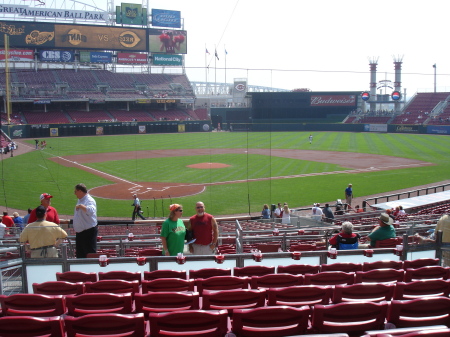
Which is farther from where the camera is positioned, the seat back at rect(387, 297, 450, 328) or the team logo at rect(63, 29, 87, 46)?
the team logo at rect(63, 29, 87, 46)

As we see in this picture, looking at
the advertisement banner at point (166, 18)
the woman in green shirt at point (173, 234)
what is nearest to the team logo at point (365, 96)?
the advertisement banner at point (166, 18)

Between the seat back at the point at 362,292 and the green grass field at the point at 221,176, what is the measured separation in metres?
12.5

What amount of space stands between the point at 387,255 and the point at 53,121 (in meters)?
54.4

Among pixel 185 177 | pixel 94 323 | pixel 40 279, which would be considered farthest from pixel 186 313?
pixel 185 177

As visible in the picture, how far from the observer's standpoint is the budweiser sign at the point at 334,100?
3007 inches

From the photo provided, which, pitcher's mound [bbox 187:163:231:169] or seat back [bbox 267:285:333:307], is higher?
pitcher's mound [bbox 187:163:231:169]

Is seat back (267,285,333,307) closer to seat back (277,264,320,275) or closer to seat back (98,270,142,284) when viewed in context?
seat back (277,264,320,275)

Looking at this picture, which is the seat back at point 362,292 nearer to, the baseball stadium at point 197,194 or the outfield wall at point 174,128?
the baseball stadium at point 197,194

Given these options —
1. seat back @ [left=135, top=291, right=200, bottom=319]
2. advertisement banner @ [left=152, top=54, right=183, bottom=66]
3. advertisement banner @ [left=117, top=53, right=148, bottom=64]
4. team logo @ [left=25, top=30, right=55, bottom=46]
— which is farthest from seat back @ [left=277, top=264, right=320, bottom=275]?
advertisement banner @ [left=152, top=54, right=183, bottom=66]

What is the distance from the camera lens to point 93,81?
70.6m

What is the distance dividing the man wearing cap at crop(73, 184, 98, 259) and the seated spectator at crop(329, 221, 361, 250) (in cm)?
398

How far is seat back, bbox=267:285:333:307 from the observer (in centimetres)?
425

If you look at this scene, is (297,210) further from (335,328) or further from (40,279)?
(335,328)

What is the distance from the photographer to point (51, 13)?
2648 inches
